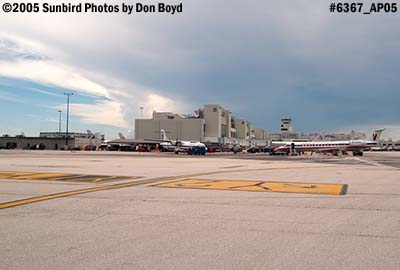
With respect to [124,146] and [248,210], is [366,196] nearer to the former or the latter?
[248,210]

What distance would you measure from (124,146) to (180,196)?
104m

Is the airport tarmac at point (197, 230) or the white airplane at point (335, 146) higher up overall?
the white airplane at point (335, 146)

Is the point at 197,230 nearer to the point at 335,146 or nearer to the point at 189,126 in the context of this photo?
the point at 335,146

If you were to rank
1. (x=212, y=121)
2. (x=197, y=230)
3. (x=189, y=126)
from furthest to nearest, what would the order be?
(x=212, y=121) < (x=189, y=126) < (x=197, y=230)

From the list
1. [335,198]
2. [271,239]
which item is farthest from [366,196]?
[271,239]

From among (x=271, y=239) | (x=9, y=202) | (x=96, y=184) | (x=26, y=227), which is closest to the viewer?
(x=271, y=239)

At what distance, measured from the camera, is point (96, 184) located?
15820 mm

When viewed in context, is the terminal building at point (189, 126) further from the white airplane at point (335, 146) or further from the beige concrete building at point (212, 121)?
the white airplane at point (335, 146)

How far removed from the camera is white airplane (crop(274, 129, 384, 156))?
267 ft

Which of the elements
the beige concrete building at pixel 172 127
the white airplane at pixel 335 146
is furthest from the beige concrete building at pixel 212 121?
the white airplane at pixel 335 146

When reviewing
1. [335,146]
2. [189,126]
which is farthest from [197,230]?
[189,126]

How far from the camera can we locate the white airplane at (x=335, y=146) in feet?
267

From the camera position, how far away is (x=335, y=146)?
278 ft

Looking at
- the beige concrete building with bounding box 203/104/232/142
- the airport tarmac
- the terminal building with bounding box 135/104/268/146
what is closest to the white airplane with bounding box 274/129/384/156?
the terminal building with bounding box 135/104/268/146
